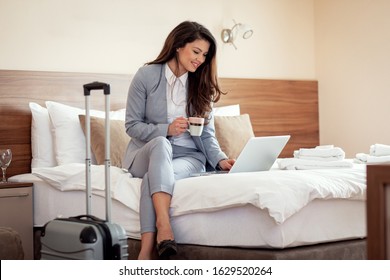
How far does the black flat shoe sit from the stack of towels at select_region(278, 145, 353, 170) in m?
0.93

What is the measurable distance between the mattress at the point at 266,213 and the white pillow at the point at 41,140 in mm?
1059

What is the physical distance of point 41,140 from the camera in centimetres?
415

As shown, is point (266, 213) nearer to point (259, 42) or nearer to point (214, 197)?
point (214, 197)

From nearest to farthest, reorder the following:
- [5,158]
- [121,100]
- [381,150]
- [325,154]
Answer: [325,154] → [5,158] → [381,150] → [121,100]

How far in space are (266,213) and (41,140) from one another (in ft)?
5.93

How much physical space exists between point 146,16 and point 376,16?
5.43 feet

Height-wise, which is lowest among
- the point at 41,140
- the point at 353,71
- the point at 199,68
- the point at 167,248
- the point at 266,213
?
the point at 167,248

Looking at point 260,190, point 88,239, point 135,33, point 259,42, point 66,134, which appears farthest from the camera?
point 259,42

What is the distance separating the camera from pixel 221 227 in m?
2.90

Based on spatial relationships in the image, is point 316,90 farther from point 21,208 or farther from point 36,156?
point 21,208

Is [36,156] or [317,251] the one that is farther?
[36,156]

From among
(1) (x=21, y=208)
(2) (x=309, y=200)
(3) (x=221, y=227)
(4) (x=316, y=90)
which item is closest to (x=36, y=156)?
(1) (x=21, y=208)

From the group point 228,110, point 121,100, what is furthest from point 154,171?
point 228,110

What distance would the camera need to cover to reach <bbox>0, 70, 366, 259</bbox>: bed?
2.77 meters
